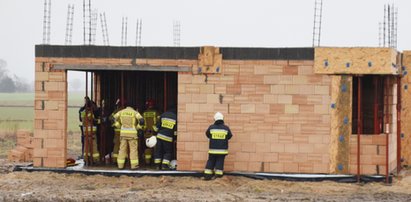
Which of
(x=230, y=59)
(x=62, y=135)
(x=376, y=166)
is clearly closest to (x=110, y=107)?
(x=62, y=135)

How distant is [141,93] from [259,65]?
434cm

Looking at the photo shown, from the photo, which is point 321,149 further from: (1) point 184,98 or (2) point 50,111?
(2) point 50,111

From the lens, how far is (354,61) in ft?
44.3

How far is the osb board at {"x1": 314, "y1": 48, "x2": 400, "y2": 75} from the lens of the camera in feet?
43.8

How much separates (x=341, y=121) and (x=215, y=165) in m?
3.04

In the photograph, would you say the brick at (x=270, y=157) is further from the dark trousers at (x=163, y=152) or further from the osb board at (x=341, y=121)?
the dark trousers at (x=163, y=152)

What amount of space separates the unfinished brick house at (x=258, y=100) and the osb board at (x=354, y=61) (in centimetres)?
2

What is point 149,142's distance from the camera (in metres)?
13.8

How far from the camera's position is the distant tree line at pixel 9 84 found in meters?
133

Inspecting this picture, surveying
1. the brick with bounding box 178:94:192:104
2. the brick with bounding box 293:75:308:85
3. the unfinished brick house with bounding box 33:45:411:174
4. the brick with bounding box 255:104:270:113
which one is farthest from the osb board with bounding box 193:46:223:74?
the brick with bounding box 293:75:308:85

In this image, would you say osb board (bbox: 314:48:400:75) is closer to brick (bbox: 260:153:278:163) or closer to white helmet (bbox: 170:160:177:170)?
brick (bbox: 260:153:278:163)

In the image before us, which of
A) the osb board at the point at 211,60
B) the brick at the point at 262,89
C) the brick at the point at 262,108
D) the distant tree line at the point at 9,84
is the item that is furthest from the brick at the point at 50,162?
the distant tree line at the point at 9,84

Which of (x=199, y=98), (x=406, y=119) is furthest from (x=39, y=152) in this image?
(x=406, y=119)

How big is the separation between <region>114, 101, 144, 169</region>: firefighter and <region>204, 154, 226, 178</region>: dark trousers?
1869 millimetres
